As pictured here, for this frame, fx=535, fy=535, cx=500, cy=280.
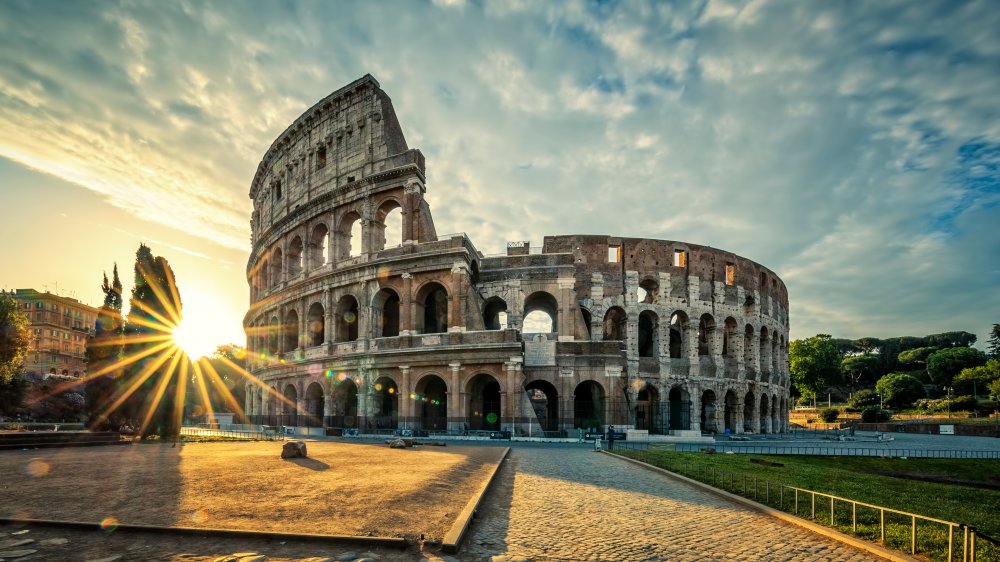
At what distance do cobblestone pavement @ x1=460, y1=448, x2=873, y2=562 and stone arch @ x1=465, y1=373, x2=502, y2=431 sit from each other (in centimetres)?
1863

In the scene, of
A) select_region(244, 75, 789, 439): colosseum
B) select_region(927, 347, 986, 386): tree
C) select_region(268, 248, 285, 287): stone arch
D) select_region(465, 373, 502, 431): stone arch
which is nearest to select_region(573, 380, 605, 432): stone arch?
select_region(244, 75, 789, 439): colosseum

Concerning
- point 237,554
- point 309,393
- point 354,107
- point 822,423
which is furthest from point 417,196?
point 822,423

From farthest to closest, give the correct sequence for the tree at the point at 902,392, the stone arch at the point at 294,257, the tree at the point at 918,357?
the tree at the point at 918,357
the tree at the point at 902,392
the stone arch at the point at 294,257

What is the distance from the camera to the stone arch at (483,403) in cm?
3086

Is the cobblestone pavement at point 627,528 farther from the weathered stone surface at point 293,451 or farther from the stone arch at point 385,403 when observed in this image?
the stone arch at point 385,403

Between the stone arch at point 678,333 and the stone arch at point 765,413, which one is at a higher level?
the stone arch at point 678,333

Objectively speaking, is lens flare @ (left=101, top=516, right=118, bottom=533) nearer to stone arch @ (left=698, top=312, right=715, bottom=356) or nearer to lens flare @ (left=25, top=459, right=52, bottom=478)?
lens flare @ (left=25, top=459, right=52, bottom=478)

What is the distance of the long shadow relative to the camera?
1342 cm

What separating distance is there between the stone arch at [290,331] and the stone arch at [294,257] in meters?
2.94

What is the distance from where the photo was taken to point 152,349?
80.1ft

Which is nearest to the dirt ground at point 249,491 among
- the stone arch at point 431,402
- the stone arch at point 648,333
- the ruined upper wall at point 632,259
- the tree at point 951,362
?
the stone arch at point 431,402

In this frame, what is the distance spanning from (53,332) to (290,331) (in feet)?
195

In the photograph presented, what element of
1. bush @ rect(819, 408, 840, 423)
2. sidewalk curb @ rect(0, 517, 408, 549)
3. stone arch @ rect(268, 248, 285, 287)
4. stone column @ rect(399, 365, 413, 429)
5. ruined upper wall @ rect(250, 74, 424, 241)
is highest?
ruined upper wall @ rect(250, 74, 424, 241)

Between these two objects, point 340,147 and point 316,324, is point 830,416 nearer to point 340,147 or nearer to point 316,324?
point 316,324
